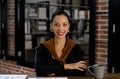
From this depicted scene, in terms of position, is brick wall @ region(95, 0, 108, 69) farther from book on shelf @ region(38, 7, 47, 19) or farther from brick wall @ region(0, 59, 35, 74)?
book on shelf @ region(38, 7, 47, 19)

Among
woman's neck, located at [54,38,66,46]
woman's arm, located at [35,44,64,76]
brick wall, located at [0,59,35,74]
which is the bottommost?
brick wall, located at [0,59,35,74]

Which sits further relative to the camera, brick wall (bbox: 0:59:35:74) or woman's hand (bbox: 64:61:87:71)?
brick wall (bbox: 0:59:35:74)

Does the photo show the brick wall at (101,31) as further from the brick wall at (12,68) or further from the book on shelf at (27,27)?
the book on shelf at (27,27)

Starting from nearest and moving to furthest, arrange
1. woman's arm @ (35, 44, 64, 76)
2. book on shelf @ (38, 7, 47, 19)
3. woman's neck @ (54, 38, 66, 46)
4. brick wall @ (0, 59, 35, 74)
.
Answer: woman's arm @ (35, 44, 64, 76)
woman's neck @ (54, 38, 66, 46)
brick wall @ (0, 59, 35, 74)
book on shelf @ (38, 7, 47, 19)

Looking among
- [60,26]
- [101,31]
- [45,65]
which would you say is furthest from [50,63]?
[101,31]

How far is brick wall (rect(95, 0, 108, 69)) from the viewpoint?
12.2 feet

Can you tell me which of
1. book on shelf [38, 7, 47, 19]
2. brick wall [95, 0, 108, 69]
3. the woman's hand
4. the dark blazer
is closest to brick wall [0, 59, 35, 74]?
book on shelf [38, 7, 47, 19]

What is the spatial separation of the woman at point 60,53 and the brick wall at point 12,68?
2.72 metres

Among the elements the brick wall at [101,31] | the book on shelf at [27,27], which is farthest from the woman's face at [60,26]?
the book on shelf at [27,27]

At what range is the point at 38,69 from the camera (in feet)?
7.20

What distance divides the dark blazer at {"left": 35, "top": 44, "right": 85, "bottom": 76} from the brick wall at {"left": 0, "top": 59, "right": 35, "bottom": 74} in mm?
2714

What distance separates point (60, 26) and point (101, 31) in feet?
5.20

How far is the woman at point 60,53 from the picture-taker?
219 cm

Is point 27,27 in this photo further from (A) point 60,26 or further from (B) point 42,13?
(A) point 60,26
